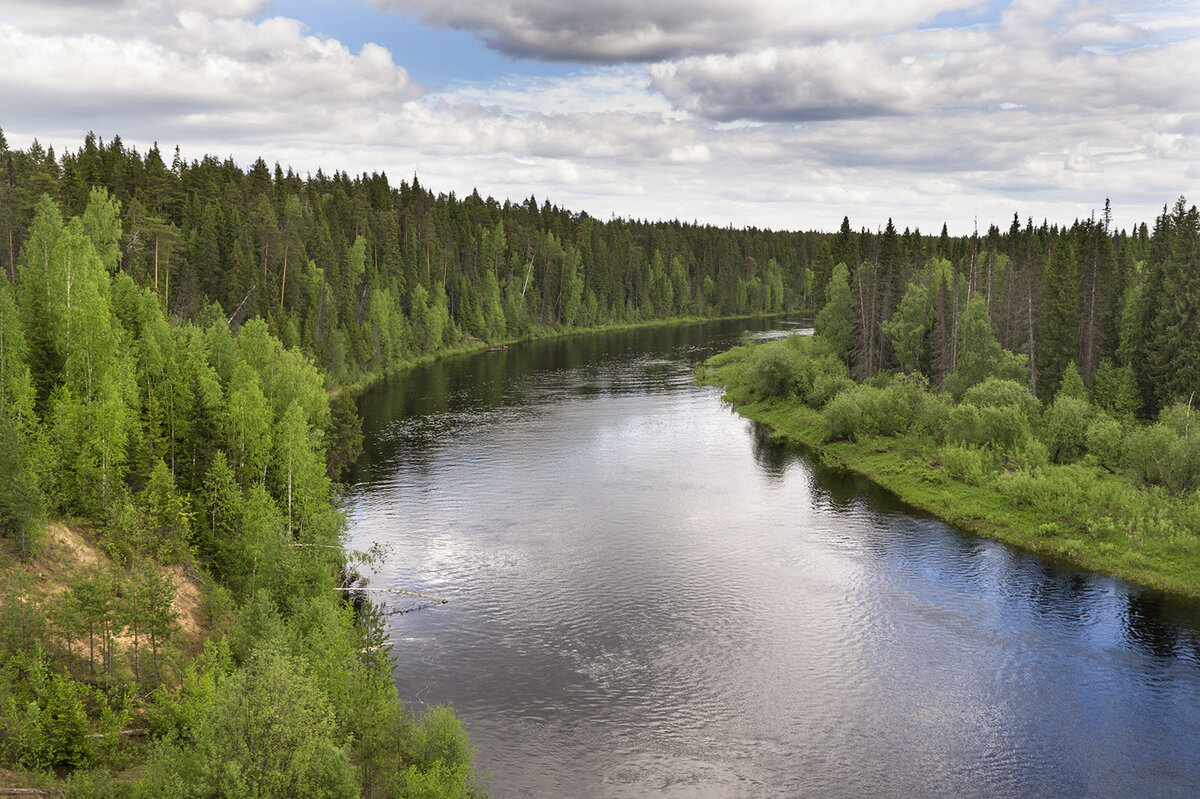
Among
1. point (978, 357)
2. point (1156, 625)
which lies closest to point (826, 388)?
point (978, 357)

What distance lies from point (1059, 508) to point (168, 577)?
55630mm

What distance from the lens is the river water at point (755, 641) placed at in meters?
36.7

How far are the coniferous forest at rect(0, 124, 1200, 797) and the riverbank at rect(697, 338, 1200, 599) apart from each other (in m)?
1.57

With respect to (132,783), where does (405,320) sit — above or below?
above

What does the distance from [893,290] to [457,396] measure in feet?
185

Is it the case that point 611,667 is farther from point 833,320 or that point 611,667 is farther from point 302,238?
point 302,238

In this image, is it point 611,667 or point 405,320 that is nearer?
point 611,667

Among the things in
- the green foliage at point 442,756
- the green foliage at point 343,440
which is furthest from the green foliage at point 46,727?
the green foliage at point 343,440

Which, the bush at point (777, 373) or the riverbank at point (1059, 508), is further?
the bush at point (777, 373)

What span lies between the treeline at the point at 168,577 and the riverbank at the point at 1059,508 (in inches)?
1692

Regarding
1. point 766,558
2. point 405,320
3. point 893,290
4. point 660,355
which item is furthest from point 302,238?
point 766,558

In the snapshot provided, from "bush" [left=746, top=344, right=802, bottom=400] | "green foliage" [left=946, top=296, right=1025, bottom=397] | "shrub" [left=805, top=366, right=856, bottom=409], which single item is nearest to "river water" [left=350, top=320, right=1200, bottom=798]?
"shrub" [left=805, top=366, right=856, bottom=409]

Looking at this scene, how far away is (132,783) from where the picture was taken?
2830 centimetres

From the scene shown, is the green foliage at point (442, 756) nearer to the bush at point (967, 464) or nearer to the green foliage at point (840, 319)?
the bush at point (967, 464)
